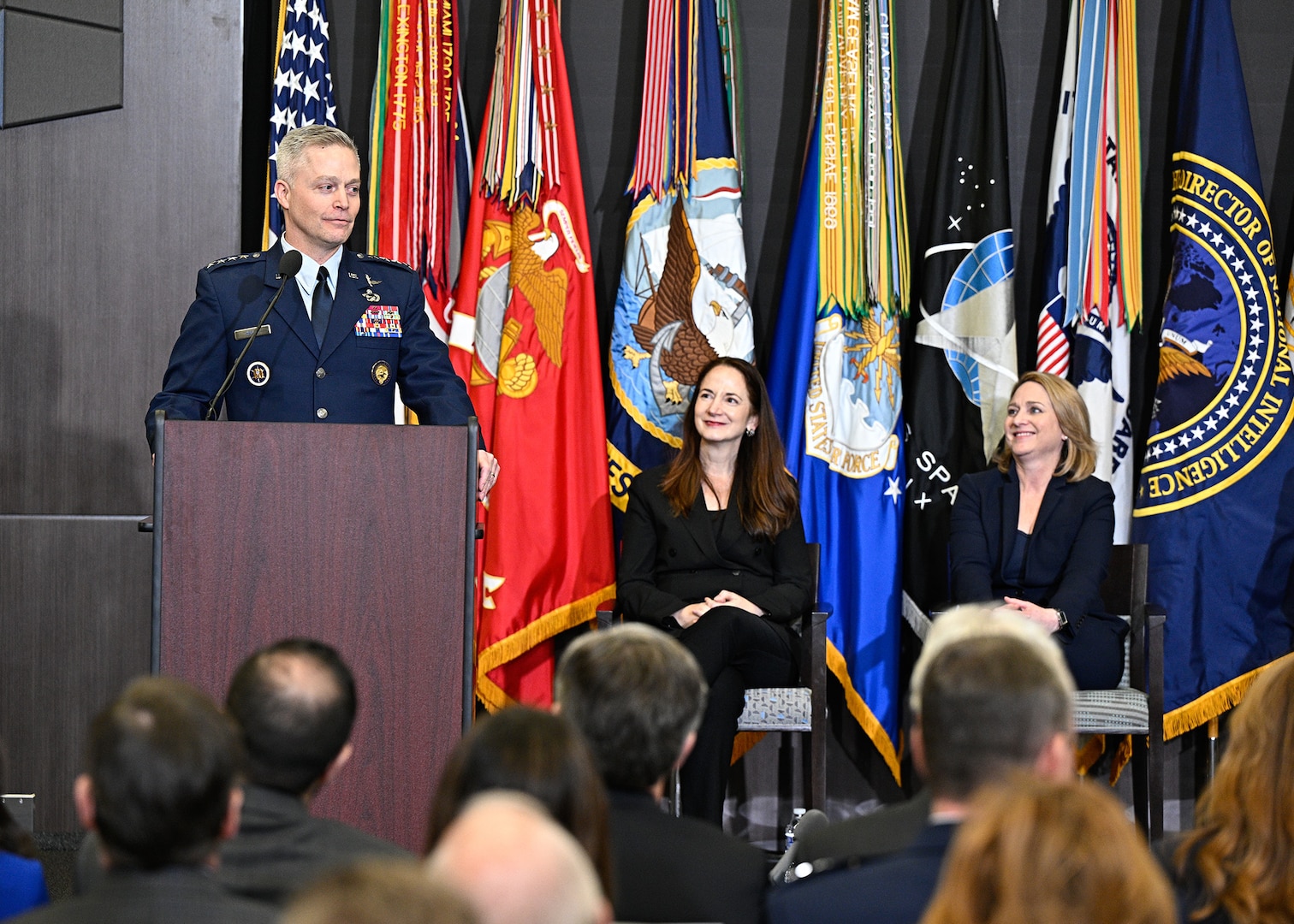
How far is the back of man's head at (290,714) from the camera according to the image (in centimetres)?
172

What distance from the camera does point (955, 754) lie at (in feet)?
5.08

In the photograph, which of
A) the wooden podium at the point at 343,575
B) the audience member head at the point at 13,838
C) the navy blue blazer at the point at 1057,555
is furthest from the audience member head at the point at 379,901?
the navy blue blazer at the point at 1057,555

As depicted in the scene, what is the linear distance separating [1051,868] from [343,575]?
184 cm

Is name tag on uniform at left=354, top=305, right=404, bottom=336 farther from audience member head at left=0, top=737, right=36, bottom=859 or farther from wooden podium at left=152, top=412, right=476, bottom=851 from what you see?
audience member head at left=0, top=737, right=36, bottom=859

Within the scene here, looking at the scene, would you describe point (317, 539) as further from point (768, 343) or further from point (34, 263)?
point (768, 343)

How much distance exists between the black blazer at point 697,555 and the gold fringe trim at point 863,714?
0.36 meters

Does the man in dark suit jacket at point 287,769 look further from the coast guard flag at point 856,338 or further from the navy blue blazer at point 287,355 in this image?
the coast guard flag at point 856,338

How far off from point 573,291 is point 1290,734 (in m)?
3.24

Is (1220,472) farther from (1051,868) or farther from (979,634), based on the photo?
(1051,868)

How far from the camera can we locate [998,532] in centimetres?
435

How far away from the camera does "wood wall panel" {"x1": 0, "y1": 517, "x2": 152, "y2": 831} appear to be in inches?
160

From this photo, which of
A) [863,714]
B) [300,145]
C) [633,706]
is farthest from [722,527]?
[633,706]

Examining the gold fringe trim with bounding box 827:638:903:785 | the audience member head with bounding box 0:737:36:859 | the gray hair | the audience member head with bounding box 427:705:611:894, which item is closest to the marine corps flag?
the gold fringe trim with bounding box 827:638:903:785

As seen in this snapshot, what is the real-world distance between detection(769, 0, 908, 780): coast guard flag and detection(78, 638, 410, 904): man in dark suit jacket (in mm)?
2949
